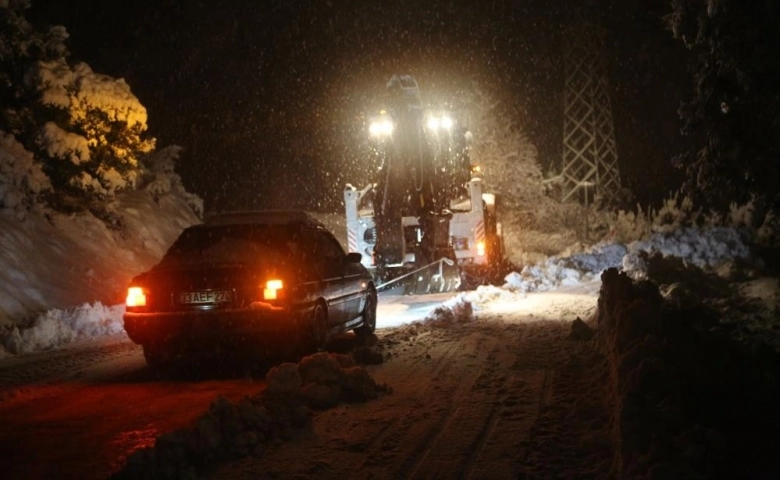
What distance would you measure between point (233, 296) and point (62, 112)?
467 inches

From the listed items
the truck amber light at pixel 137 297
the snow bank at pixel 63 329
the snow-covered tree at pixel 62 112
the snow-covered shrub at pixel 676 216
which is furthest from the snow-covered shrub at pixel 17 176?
the snow-covered shrub at pixel 676 216

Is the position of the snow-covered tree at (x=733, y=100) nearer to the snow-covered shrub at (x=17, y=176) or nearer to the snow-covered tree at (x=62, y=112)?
the snow-covered shrub at (x=17, y=176)

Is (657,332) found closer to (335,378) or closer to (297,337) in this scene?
(335,378)

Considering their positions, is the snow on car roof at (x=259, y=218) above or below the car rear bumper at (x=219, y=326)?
above

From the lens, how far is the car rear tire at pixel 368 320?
1073 centimetres

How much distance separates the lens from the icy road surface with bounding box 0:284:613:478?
16.8 ft

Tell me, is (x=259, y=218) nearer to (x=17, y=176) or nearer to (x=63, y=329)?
(x=63, y=329)

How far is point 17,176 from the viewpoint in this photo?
16141mm

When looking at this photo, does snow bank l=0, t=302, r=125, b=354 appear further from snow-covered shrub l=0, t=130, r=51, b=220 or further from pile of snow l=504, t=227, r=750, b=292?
pile of snow l=504, t=227, r=750, b=292

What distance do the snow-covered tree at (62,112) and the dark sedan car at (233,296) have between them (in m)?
10.1

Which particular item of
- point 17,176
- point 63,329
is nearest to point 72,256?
point 17,176

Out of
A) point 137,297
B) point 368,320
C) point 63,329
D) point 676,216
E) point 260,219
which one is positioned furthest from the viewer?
point 676,216

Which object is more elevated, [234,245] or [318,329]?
[234,245]

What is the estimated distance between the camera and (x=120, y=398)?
748cm
